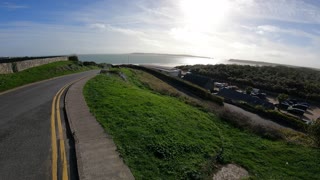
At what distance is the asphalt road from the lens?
24.5 feet

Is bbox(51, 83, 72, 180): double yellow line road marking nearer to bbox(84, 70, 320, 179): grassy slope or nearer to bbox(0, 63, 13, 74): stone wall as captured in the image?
bbox(84, 70, 320, 179): grassy slope

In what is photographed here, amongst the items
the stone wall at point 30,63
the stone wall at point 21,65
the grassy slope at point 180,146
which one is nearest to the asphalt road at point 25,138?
the grassy slope at point 180,146

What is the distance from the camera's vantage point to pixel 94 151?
9.00 meters

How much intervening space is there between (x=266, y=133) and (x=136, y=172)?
1261 centimetres

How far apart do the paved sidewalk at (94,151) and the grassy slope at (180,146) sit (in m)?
0.35

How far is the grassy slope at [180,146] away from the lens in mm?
8977

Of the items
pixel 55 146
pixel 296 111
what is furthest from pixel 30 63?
pixel 296 111

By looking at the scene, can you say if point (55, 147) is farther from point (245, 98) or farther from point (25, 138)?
point (245, 98)

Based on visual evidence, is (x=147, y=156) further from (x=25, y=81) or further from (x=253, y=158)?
(x=25, y=81)

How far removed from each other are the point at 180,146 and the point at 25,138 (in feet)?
19.3

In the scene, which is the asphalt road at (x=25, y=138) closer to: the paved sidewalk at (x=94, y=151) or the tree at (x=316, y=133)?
the paved sidewalk at (x=94, y=151)

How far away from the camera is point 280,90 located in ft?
219

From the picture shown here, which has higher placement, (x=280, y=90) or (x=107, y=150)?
(x=107, y=150)

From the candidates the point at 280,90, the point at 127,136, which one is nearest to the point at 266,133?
the point at 127,136
